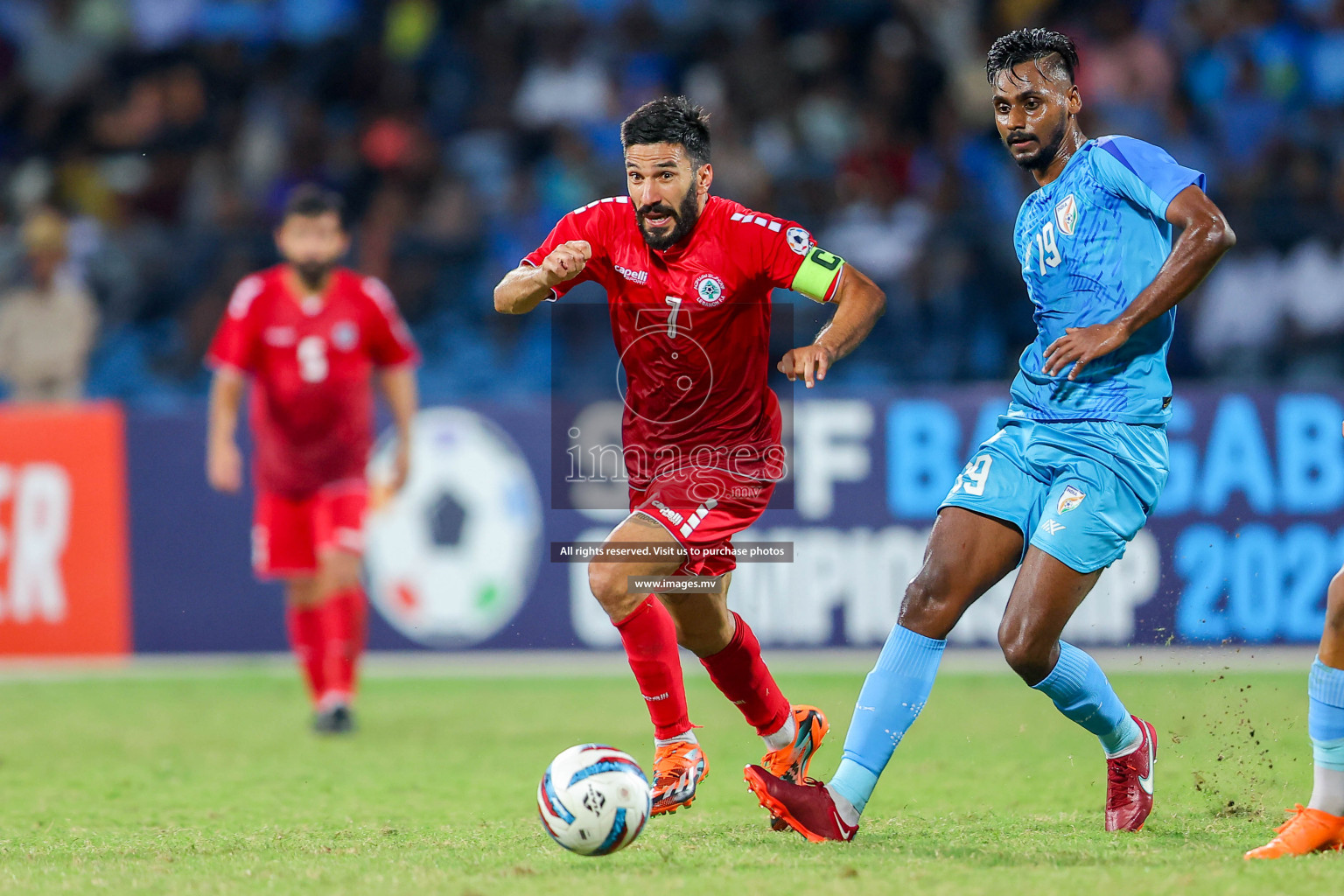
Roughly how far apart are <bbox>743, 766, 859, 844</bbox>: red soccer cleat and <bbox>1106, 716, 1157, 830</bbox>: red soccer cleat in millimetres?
966

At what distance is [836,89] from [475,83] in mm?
3286

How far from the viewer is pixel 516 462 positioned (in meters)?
9.99

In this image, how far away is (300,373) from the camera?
8.38m

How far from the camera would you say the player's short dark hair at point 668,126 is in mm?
5121

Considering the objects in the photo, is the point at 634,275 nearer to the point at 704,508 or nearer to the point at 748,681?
the point at 704,508

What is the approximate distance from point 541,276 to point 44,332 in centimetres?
773

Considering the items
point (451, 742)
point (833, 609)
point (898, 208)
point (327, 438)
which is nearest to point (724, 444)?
point (451, 742)

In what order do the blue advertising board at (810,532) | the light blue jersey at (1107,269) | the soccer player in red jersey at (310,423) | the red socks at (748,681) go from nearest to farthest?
the light blue jersey at (1107,269)
the red socks at (748,681)
the soccer player in red jersey at (310,423)
the blue advertising board at (810,532)

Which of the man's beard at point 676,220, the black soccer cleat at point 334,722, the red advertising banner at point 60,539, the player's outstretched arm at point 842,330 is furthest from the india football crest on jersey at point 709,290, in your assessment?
the red advertising banner at point 60,539

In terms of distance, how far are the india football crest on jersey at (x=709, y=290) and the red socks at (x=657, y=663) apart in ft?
3.44

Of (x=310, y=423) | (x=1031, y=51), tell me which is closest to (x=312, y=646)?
(x=310, y=423)

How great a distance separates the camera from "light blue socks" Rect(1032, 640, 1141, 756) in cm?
494

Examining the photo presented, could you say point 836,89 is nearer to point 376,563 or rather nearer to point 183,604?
point 376,563

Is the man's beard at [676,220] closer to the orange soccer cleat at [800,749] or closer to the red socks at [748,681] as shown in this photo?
the red socks at [748,681]
